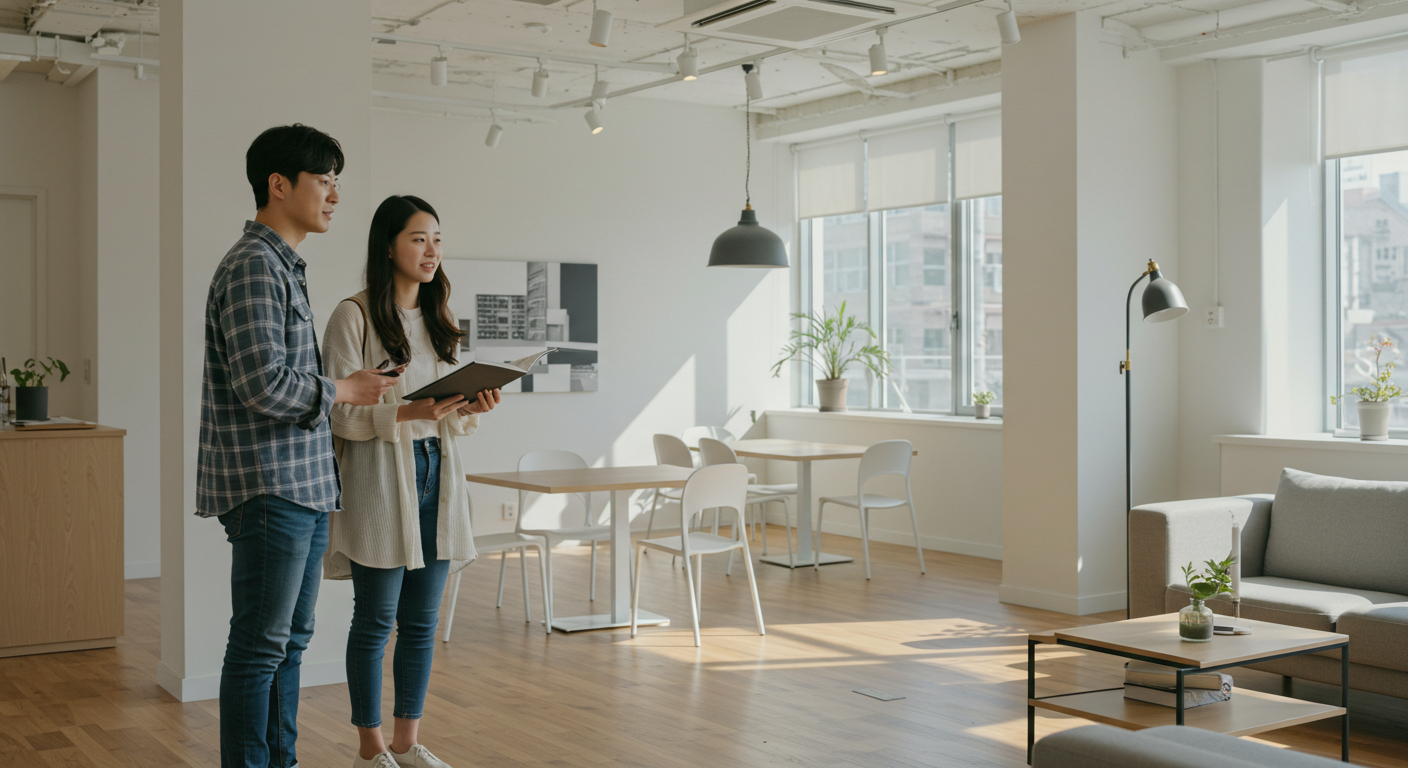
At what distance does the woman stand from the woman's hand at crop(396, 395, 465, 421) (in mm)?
32

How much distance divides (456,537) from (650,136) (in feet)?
19.6

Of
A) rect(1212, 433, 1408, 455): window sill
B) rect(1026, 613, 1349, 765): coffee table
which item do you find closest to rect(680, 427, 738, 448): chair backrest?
rect(1212, 433, 1408, 455): window sill

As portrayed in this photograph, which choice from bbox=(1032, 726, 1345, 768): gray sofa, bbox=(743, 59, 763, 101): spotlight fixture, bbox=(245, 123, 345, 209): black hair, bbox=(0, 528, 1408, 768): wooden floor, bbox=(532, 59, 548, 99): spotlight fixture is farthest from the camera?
bbox=(532, 59, 548, 99): spotlight fixture

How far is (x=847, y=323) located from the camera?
890cm

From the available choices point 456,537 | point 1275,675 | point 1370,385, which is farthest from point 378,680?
point 1370,385

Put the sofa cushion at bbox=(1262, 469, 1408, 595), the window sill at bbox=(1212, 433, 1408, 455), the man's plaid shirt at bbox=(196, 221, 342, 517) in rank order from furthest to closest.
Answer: the window sill at bbox=(1212, 433, 1408, 455), the sofa cushion at bbox=(1262, 469, 1408, 595), the man's plaid shirt at bbox=(196, 221, 342, 517)

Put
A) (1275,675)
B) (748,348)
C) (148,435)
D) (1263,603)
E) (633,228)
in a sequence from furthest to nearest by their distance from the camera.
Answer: (748,348), (633,228), (148,435), (1275,675), (1263,603)

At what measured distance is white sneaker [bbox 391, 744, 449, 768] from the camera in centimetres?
310

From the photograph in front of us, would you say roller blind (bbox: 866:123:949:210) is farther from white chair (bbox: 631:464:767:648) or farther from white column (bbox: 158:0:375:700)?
white column (bbox: 158:0:375:700)

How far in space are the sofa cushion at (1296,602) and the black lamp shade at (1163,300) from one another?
1113 mm

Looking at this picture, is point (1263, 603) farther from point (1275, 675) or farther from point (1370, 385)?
point (1370, 385)

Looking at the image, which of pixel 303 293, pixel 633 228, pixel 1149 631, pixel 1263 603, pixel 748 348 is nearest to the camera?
pixel 303 293

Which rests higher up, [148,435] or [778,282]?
[778,282]

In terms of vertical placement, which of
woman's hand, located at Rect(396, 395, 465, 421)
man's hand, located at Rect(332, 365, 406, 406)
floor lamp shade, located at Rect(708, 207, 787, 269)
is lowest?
woman's hand, located at Rect(396, 395, 465, 421)
